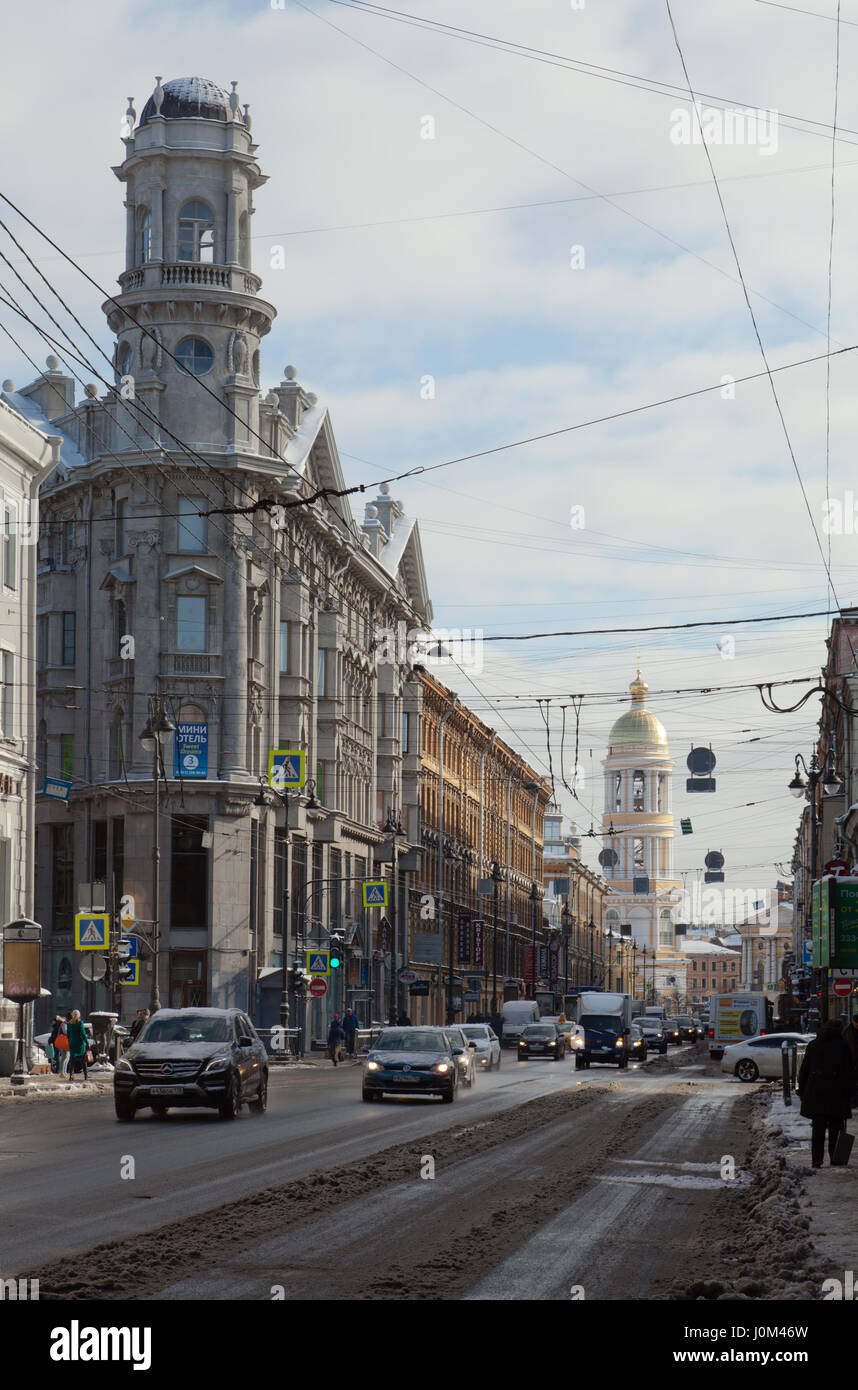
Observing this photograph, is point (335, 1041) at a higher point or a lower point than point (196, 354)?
lower

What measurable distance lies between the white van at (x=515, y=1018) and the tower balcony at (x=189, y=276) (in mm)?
37496

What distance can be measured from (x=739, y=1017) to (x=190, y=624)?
99.1 ft

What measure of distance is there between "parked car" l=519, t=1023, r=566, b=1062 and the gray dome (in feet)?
111

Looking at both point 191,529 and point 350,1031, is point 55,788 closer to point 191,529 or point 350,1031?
point 191,529

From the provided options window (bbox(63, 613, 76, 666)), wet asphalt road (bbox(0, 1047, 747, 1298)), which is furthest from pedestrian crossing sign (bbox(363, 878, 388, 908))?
wet asphalt road (bbox(0, 1047, 747, 1298))

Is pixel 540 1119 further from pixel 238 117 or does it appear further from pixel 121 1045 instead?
pixel 238 117

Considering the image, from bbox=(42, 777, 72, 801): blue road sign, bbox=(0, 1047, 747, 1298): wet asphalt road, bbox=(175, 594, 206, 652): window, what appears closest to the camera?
bbox=(0, 1047, 747, 1298): wet asphalt road

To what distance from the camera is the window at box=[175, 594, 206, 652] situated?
61312 millimetres

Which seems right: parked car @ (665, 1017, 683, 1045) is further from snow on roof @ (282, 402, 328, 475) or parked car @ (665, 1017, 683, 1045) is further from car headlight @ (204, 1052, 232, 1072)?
car headlight @ (204, 1052, 232, 1072)

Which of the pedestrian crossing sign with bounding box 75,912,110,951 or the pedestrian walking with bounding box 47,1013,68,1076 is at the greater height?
the pedestrian crossing sign with bounding box 75,912,110,951

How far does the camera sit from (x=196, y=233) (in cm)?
6197

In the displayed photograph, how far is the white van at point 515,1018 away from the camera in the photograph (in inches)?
3324

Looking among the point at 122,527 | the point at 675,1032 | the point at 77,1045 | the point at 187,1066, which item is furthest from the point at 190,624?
the point at 675,1032

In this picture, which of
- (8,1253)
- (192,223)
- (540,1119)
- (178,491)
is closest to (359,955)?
(178,491)
